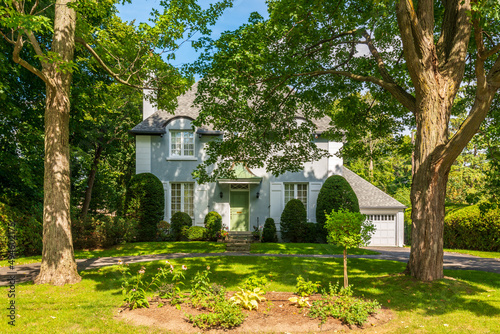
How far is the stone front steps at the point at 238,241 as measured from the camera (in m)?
14.8

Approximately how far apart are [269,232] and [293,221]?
1.40m

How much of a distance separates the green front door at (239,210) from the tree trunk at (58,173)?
11431 millimetres

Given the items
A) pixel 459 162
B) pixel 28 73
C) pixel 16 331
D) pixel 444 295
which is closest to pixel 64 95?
pixel 16 331

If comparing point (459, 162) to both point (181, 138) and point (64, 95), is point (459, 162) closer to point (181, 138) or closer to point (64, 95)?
point (181, 138)

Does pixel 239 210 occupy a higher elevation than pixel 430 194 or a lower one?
lower

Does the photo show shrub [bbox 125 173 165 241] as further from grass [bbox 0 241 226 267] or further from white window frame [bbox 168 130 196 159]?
white window frame [bbox 168 130 196 159]

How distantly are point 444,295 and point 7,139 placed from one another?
50.9 ft

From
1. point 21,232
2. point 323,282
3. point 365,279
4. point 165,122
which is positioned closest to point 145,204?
point 165,122

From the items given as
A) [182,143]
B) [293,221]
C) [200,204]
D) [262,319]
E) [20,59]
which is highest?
[20,59]

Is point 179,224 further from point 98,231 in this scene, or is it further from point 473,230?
point 473,230

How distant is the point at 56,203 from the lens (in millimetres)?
8336

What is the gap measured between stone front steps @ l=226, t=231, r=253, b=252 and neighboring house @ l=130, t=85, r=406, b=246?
1.02 meters

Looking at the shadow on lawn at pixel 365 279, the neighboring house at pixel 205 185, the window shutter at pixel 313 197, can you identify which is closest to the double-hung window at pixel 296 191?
the neighboring house at pixel 205 185

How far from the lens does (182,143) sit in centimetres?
1947
